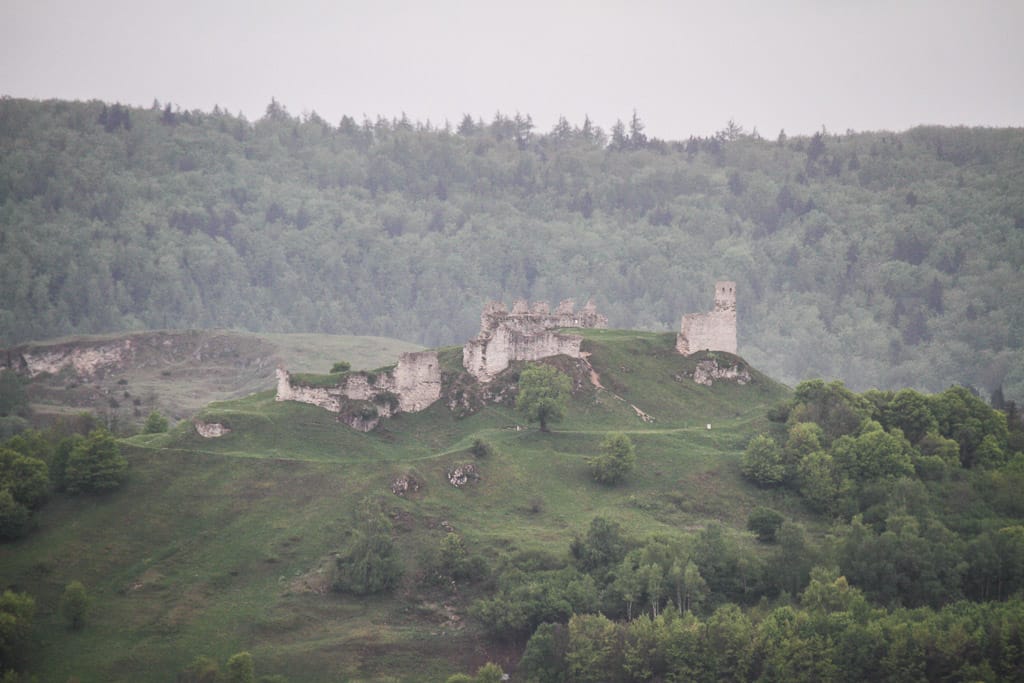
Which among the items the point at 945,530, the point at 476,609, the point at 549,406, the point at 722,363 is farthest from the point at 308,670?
the point at 722,363

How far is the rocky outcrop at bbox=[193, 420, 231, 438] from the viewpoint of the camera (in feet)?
296

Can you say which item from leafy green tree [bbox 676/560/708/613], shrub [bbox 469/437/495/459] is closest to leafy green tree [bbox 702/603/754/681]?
leafy green tree [bbox 676/560/708/613]

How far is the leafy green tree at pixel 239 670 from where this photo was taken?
6844cm

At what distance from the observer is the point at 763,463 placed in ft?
299

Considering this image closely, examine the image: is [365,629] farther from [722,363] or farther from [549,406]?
[722,363]

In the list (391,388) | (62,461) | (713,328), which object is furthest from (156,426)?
(713,328)

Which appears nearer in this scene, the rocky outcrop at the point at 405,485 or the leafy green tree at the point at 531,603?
the leafy green tree at the point at 531,603

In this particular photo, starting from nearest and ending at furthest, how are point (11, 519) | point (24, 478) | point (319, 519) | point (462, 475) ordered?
point (11, 519)
point (24, 478)
point (319, 519)
point (462, 475)

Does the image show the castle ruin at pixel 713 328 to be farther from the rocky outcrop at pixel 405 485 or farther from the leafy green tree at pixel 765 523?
the rocky outcrop at pixel 405 485

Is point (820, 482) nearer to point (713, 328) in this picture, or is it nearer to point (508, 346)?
point (713, 328)

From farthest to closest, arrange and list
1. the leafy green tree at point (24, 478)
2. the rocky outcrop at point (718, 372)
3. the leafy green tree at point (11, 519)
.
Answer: the rocky outcrop at point (718, 372), the leafy green tree at point (24, 478), the leafy green tree at point (11, 519)

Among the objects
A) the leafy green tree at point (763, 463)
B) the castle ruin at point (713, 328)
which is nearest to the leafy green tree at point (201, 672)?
the leafy green tree at point (763, 463)

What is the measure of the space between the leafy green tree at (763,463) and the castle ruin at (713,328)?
1775cm

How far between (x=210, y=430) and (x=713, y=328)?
144 feet
